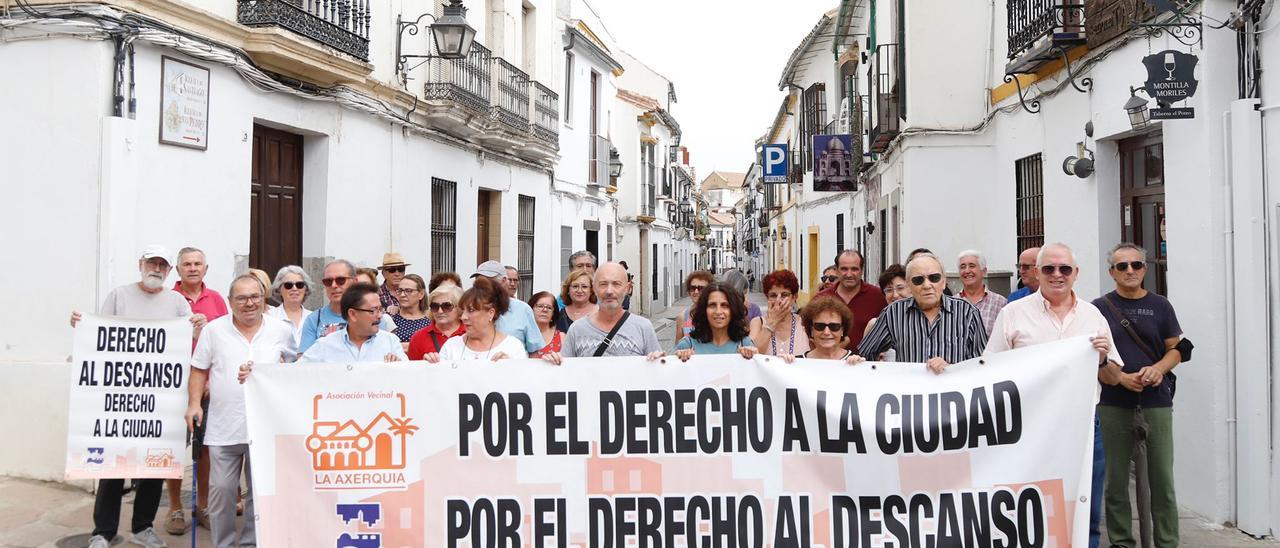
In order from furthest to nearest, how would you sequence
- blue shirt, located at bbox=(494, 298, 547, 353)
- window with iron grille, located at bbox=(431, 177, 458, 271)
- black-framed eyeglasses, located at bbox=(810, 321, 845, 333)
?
window with iron grille, located at bbox=(431, 177, 458, 271), blue shirt, located at bbox=(494, 298, 547, 353), black-framed eyeglasses, located at bbox=(810, 321, 845, 333)

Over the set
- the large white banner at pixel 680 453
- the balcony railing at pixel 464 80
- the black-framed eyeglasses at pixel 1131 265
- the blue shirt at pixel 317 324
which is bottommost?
the large white banner at pixel 680 453

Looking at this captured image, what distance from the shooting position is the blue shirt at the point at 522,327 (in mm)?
5555

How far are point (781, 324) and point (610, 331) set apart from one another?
1094mm

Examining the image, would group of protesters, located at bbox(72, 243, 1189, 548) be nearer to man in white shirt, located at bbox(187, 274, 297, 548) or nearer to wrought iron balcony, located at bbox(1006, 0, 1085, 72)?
man in white shirt, located at bbox(187, 274, 297, 548)

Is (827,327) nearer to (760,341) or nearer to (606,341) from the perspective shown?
(760,341)

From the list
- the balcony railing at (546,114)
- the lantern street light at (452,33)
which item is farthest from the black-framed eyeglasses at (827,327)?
the balcony railing at (546,114)

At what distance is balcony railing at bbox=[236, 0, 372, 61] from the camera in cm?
772

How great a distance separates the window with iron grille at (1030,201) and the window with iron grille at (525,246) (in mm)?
8275

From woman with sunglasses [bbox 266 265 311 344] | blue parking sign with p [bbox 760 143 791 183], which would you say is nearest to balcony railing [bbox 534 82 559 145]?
blue parking sign with p [bbox 760 143 791 183]

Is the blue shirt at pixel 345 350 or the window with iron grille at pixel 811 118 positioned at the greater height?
the window with iron grille at pixel 811 118

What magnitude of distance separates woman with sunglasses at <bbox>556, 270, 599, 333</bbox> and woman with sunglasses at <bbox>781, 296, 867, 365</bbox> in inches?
73.5

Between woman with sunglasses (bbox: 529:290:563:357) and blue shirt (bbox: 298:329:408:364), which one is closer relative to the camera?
blue shirt (bbox: 298:329:408:364)

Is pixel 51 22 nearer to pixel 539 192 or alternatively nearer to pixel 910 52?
pixel 910 52

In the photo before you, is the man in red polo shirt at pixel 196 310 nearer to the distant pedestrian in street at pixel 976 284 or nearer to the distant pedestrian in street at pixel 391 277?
the distant pedestrian in street at pixel 391 277
